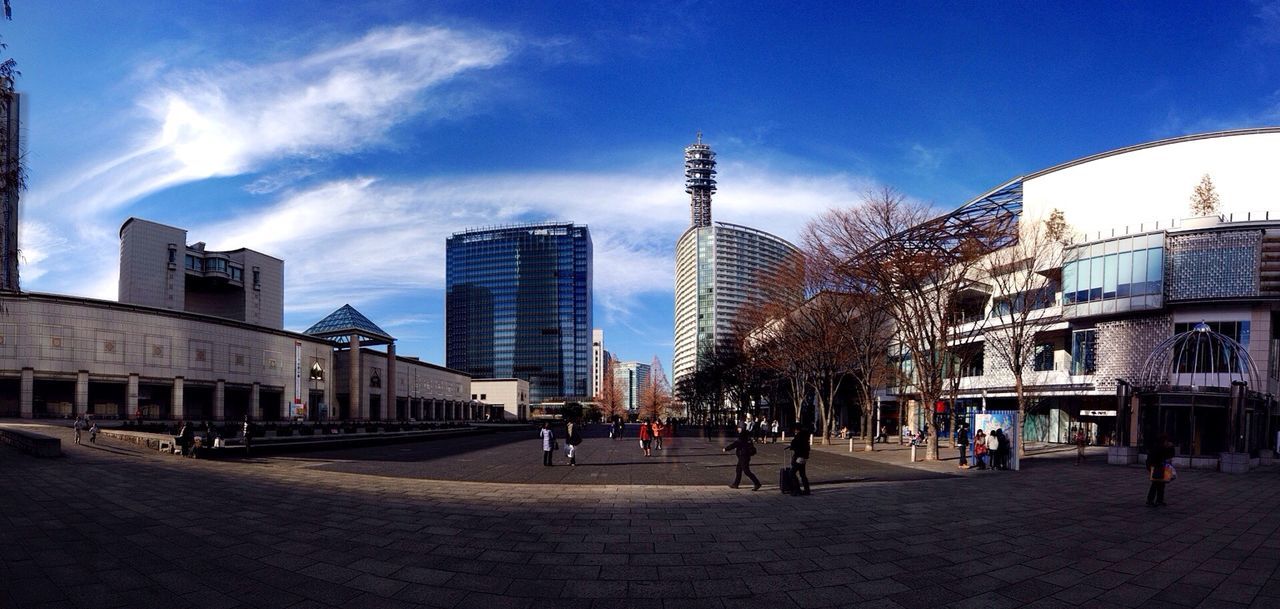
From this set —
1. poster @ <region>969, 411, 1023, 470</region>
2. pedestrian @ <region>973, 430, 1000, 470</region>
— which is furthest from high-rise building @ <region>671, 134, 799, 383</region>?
pedestrian @ <region>973, 430, 1000, 470</region>

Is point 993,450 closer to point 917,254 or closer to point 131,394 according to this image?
point 917,254

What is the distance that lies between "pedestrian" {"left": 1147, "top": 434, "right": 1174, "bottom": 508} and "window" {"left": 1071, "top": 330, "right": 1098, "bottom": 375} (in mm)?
35732

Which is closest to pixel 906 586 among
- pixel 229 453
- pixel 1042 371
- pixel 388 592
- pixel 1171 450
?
pixel 388 592

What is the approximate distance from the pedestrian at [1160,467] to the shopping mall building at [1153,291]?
20.0 m

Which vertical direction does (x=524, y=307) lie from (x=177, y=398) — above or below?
above

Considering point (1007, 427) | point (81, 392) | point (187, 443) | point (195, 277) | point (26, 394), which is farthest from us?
point (195, 277)

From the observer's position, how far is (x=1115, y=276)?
4131 cm

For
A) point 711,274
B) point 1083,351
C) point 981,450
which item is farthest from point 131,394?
point 711,274

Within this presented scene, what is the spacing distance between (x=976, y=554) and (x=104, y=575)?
11.7 m

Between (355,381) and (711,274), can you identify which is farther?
(711,274)

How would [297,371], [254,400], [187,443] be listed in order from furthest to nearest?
[254,400], [297,371], [187,443]

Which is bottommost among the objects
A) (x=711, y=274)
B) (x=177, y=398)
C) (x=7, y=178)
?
(x=177, y=398)

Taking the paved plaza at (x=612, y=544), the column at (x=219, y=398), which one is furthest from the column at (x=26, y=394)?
the paved plaza at (x=612, y=544)

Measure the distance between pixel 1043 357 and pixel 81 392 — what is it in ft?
288
